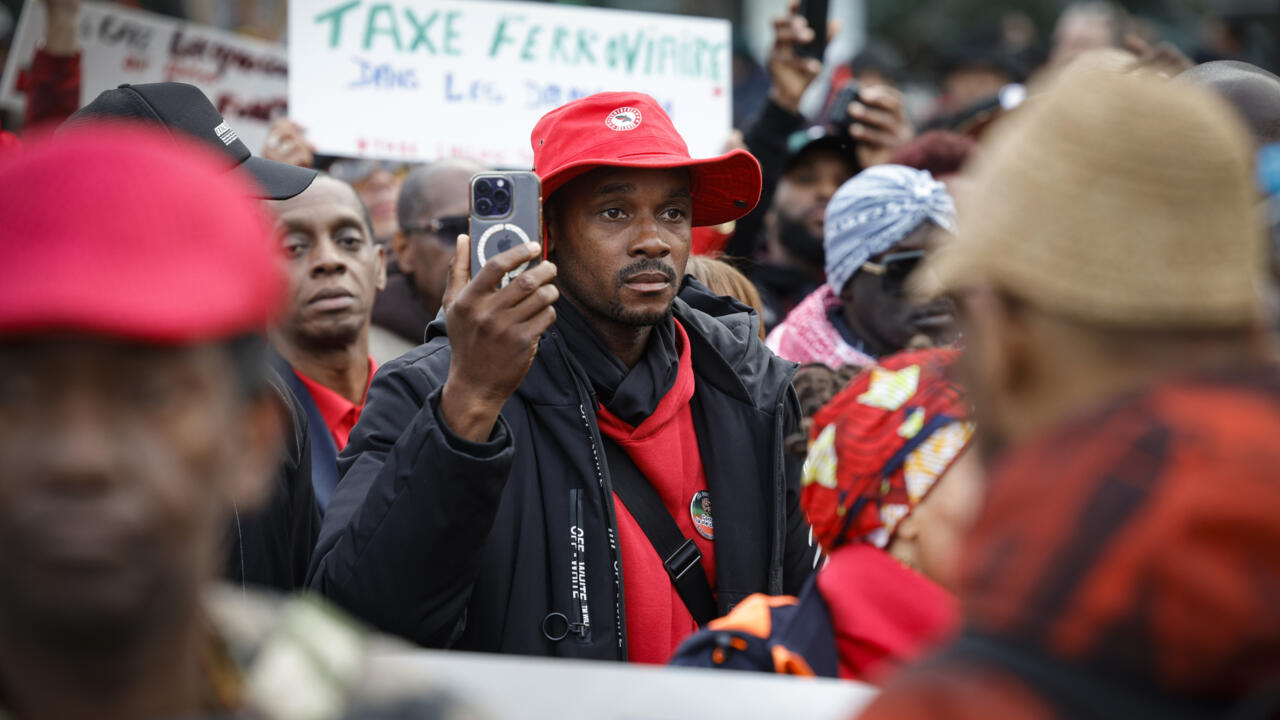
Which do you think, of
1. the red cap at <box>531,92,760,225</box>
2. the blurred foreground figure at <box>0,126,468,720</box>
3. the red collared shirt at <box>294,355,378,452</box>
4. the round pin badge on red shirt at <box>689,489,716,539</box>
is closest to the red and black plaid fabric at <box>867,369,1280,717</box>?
the blurred foreground figure at <box>0,126,468,720</box>

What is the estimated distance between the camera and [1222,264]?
49.8 inches

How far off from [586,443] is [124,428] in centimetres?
190

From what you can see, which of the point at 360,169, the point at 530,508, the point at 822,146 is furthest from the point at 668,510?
the point at 360,169

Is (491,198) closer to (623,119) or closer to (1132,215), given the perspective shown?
(623,119)

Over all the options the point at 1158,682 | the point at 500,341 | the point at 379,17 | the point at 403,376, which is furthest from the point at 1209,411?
the point at 379,17

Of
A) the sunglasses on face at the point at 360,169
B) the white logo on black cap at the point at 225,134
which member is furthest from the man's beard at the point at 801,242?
the white logo on black cap at the point at 225,134

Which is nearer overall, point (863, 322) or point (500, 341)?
point (500, 341)

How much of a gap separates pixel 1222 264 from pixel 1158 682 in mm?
384

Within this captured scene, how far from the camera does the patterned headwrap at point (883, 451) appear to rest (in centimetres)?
210

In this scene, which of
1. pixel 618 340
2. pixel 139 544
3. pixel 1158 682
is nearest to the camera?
pixel 1158 682

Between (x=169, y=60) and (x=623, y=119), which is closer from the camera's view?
(x=623, y=119)

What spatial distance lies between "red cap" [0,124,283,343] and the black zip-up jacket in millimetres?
1409

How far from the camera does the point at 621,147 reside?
3480 mm

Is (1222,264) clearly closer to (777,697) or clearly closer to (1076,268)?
(1076,268)
